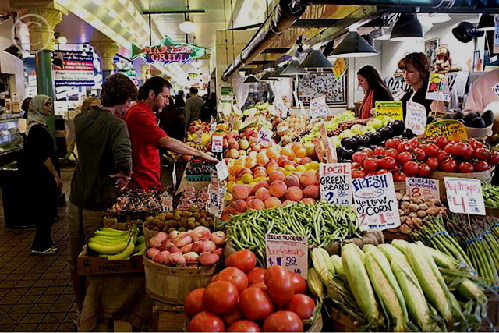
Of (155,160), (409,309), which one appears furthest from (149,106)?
(409,309)

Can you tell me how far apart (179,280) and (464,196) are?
1.81 meters

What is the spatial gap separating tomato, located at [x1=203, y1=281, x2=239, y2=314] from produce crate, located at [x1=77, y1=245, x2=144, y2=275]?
5.15 ft

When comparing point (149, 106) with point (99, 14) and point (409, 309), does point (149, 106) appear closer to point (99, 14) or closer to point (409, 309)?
point (409, 309)

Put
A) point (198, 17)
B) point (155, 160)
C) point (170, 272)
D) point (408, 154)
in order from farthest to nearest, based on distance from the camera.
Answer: point (198, 17) < point (155, 160) < point (408, 154) < point (170, 272)

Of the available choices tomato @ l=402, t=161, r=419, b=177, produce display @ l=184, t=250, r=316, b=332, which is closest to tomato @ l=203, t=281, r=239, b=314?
produce display @ l=184, t=250, r=316, b=332

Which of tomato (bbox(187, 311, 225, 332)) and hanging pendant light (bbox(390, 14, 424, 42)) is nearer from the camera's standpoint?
tomato (bbox(187, 311, 225, 332))

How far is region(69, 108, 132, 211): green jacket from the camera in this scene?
14.1 feet

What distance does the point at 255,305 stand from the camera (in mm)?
1988

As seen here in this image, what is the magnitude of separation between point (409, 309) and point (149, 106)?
3866mm

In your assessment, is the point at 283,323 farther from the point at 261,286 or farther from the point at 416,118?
the point at 416,118

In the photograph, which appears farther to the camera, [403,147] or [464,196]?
[403,147]

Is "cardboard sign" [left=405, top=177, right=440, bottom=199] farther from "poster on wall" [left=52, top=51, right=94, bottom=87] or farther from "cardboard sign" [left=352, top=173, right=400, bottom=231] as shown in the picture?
"poster on wall" [left=52, top=51, right=94, bottom=87]

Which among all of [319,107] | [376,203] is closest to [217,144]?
[319,107]

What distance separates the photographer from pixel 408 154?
3.92m
